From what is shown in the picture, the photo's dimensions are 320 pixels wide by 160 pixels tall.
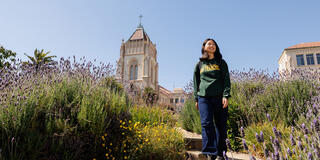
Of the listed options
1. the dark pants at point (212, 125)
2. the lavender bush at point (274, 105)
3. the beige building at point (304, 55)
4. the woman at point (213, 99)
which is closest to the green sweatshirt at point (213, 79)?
the woman at point (213, 99)

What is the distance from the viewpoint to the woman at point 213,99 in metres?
2.30

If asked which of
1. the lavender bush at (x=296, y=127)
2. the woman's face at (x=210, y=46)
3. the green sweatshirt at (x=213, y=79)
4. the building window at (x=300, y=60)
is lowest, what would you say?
the lavender bush at (x=296, y=127)

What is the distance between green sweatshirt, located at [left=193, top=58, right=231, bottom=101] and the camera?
95.3 inches

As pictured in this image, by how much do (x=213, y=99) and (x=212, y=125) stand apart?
1.14 ft

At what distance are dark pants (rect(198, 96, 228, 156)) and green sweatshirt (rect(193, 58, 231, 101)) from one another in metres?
0.10

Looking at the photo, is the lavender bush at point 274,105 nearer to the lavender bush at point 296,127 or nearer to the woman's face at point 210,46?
the lavender bush at point 296,127

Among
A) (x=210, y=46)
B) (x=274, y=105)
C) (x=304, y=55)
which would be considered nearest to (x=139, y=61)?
(x=304, y=55)

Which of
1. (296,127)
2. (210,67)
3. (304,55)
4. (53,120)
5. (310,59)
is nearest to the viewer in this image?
(53,120)

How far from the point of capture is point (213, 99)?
2414 millimetres

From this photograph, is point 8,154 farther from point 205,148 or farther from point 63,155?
point 205,148

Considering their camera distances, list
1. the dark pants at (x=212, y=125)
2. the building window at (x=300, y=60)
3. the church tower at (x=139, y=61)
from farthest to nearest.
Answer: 1. the church tower at (x=139, y=61)
2. the building window at (x=300, y=60)
3. the dark pants at (x=212, y=125)

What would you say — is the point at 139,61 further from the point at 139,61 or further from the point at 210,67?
the point at 210,67

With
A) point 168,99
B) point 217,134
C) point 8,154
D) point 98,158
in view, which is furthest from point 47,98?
point 168,99

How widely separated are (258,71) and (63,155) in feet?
17.9
